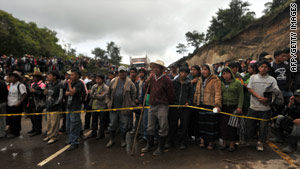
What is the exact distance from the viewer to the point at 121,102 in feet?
14.8

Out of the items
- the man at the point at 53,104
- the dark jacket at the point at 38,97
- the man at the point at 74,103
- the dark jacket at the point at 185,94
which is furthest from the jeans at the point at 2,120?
the dark jacket at the point at 185,94

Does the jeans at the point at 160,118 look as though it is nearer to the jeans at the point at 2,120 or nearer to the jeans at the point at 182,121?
the jeans at the point at 182,121

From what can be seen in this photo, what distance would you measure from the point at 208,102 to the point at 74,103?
11.3ft

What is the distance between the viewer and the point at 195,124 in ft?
14.5

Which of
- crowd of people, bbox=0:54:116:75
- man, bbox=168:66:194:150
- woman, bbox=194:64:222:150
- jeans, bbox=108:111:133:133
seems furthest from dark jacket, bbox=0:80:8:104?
crowd of people, bbox=0:54:116:75

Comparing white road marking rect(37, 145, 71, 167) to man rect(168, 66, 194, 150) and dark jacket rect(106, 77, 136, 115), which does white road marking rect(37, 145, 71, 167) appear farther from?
man rect(168, 66, 194, 150)

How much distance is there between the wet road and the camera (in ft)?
10.9

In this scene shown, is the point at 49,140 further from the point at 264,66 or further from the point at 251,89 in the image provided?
the point at 264,66

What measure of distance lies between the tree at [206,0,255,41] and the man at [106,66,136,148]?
2693cm

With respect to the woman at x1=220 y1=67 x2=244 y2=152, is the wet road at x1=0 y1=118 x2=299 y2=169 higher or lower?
lower

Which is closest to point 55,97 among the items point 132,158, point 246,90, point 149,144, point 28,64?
point 132,158

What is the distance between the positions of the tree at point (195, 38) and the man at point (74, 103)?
43772 millimetres

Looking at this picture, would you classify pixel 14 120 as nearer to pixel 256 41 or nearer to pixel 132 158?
pixel 132 158

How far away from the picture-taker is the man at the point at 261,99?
374 centimetres
